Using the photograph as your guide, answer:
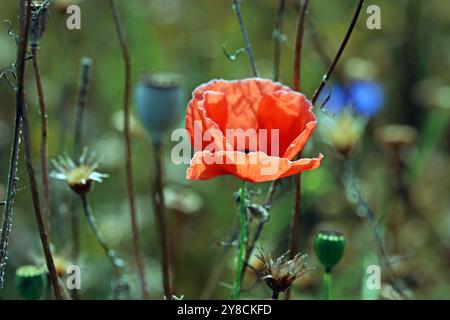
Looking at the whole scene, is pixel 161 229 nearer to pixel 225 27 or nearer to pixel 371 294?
pixel 371 294

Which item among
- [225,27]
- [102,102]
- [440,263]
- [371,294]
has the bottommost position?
[440,263]

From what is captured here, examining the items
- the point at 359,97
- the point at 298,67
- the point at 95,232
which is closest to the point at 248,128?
the point at 298,67

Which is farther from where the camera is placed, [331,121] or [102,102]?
[102,102]

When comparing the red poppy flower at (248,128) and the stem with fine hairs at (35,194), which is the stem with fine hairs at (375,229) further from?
the stem with fine hairs at (35,194)

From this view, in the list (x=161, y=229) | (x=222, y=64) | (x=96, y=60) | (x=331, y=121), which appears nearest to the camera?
(x=161, y=229)
